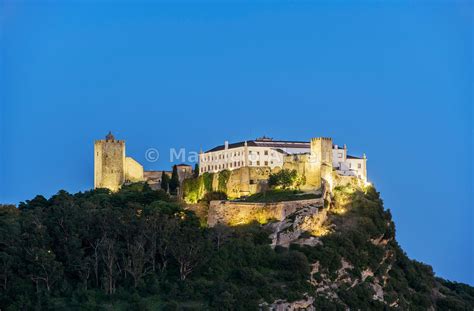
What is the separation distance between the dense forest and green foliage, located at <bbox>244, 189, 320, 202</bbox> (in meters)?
3.36

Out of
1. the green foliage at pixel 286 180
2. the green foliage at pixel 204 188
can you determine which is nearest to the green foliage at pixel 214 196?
the green foliage at pixel 204 188

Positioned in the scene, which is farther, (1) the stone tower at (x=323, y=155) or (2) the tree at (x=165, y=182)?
(2) the tree at (x=165, y=182)

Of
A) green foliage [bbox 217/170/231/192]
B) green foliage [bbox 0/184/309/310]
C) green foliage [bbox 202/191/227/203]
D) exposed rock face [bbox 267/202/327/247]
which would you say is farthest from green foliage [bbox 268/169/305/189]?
green foliage [bbox 0/184/309/310]

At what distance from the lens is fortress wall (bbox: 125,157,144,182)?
92188mm

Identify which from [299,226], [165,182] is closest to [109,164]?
[165,182]

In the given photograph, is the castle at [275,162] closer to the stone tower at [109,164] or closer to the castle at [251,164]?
the castle at [251,164]

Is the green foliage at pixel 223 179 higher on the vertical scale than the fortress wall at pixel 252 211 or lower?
higher

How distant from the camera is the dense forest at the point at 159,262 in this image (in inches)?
2442

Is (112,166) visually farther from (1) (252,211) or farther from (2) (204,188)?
(1) (252,211)

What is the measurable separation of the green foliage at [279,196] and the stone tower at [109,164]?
57.7 ft

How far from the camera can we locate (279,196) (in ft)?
253

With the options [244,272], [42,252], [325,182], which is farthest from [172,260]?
[325,182]

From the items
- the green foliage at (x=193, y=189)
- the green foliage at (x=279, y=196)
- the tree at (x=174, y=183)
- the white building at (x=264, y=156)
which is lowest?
the green foliage at (x=279, y=196)

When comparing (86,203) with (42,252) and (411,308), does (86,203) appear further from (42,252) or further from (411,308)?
(411,308)
